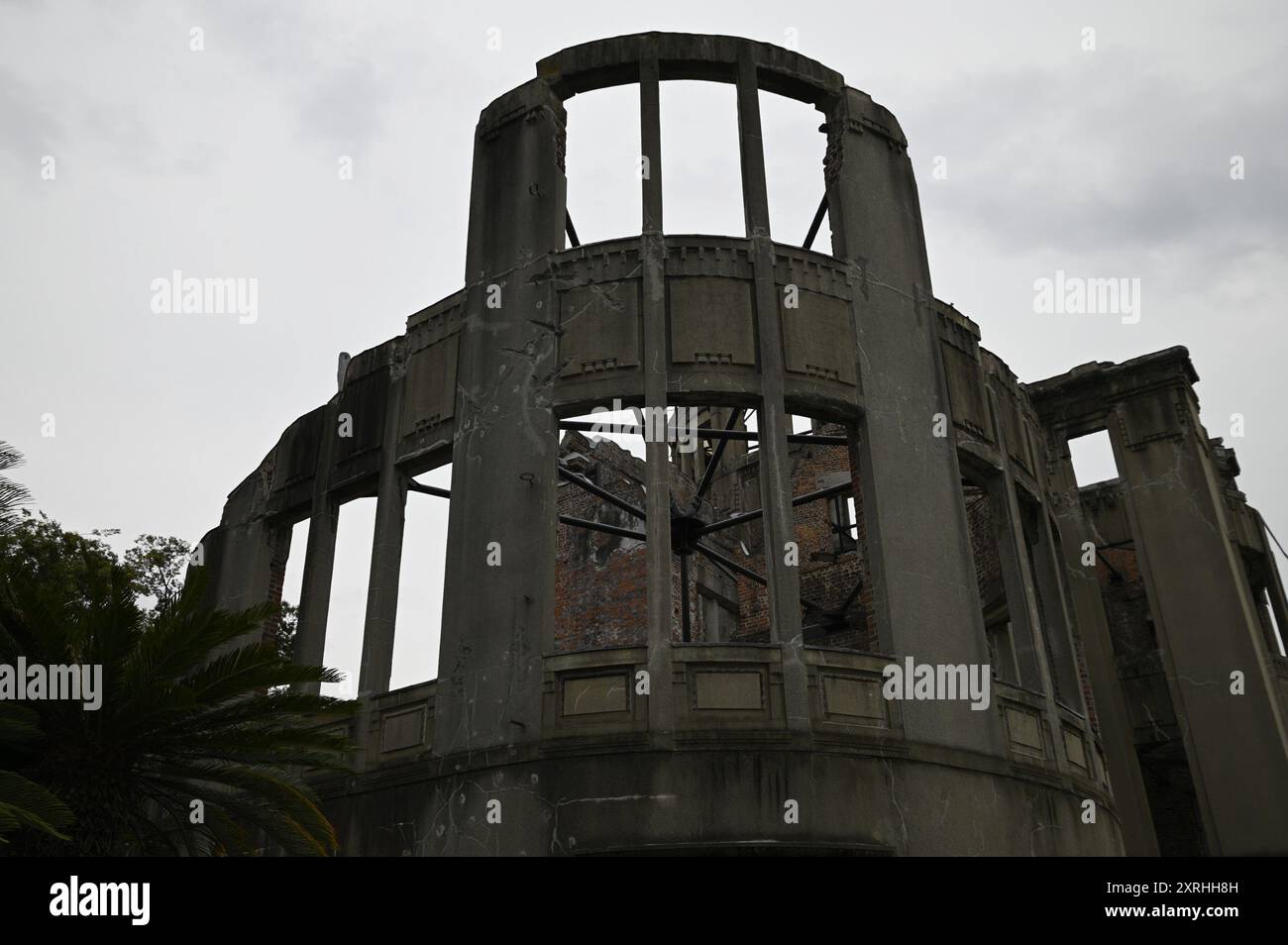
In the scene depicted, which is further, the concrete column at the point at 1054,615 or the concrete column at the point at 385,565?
the concrete column at the point at 1054,615

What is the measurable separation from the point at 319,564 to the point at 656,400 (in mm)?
5857

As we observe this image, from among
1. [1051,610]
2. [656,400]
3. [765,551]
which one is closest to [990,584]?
[1051,610]

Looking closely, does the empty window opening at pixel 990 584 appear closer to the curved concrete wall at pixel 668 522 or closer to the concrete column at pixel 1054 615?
the concrete column at pixel 1054 615

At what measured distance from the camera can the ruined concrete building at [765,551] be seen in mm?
11758

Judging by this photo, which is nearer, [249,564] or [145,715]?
[145,715]

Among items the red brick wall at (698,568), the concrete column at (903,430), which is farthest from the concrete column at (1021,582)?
the red brick wall at (698,568)

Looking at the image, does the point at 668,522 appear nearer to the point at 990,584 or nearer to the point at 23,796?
the point at 23,796

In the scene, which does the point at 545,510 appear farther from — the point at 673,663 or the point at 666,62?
the point at 666,62

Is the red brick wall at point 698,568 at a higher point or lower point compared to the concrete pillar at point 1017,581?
higher

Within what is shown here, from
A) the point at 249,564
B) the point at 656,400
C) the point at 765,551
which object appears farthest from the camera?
the point at 249,564

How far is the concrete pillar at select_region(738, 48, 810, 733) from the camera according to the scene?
39.7 ft

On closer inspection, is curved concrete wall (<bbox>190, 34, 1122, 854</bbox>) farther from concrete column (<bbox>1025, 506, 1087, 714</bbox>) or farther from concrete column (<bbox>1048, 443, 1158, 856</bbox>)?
concrete column (<bbox>1048, 443, 1158, 856</bbox>)

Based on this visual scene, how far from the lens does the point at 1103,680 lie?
19312 millimetres

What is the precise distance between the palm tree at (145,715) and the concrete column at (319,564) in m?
4.46
